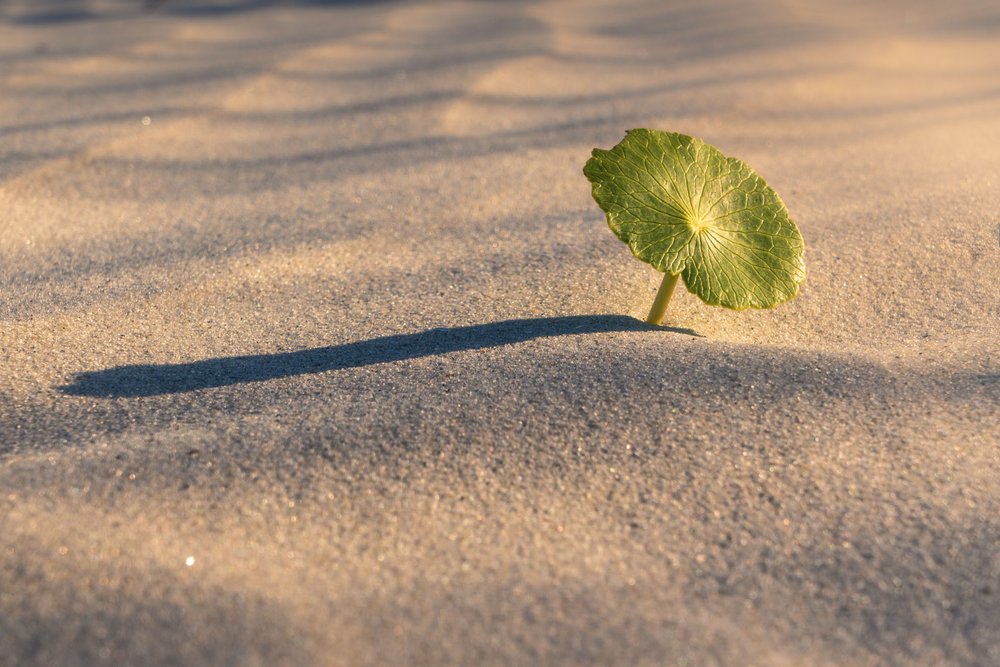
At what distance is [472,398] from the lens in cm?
128

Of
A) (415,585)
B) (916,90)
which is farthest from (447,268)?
(916,90)

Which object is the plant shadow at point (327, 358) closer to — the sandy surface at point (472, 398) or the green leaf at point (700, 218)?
the sandy surface at point (472, 398)

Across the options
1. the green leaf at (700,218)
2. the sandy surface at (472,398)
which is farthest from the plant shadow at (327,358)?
the green leaf at (700,218)

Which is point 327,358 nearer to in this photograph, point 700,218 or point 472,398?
point 472,398

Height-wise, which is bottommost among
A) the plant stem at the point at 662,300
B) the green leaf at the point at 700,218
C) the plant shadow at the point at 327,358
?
the plant shadow at the point at 327,358

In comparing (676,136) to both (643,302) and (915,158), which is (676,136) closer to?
(643,302)

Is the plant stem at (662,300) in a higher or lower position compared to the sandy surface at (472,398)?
higher

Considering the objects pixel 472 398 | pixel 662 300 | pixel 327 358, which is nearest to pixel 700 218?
pixel 662 300

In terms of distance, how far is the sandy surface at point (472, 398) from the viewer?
0.92 m

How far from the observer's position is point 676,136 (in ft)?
4.64

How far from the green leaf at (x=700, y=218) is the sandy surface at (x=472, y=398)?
0.33 ft

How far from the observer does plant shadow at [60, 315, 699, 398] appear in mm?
1370

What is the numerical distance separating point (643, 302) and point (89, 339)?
2.92 feet

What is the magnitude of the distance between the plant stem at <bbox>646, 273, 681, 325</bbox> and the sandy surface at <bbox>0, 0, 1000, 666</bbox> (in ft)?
0.13
